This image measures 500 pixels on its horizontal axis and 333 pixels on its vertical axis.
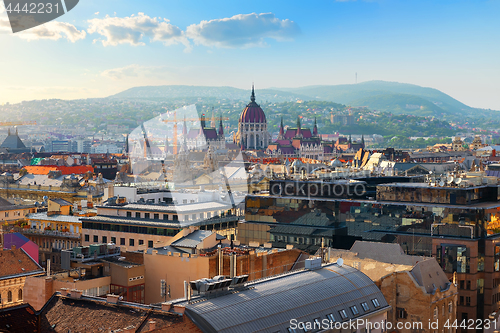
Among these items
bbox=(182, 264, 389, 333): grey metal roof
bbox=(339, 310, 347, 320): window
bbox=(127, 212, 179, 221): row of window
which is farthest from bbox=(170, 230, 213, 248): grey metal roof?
bbox=(339, 310, 347, 320): window

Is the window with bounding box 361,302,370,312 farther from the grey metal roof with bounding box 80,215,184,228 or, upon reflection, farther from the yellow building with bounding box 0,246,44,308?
the grey metal roof with bounding box 80,215,184,228

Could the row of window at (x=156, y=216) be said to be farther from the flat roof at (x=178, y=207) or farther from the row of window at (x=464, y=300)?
the row of window at (x=464, y=300)

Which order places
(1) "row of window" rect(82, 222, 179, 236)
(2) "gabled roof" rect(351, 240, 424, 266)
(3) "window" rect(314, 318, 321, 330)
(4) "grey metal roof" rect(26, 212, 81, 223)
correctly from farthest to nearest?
(4) "grey metal roof" rect(26, 212, 81, 223), (1) "row of window" rect(82, 222, 179, 236), (2) "gabled roof" rect(351, 240, 424, 266), (3) "window" rect(314, 318, 321, 330)

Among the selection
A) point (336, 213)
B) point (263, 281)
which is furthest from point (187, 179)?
→ point (263, 281)

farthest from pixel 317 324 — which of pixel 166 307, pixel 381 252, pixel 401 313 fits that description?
pixel 381 252

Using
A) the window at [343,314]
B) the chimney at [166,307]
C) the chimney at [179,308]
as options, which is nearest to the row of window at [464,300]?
the window at [343,314]

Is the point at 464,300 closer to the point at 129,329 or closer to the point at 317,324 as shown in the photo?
the point at 317,324
